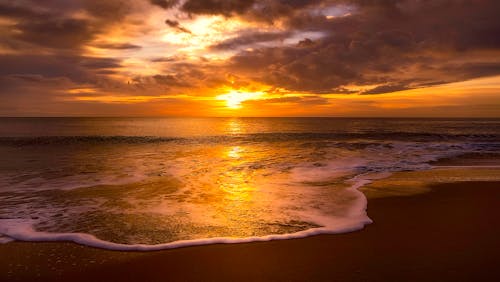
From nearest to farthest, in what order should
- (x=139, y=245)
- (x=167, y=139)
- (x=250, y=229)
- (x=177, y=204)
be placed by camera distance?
(x=139, y=245), (x=250, y=229), (x=177, y=204), (x=167, y=139)

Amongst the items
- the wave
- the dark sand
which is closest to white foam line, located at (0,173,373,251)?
the dark sand

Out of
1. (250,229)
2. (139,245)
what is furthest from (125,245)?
(250,229)

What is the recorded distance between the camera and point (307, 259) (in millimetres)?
4934

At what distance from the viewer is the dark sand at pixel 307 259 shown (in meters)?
4.44

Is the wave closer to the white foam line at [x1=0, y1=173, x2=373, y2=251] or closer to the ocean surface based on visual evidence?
the ocean surface

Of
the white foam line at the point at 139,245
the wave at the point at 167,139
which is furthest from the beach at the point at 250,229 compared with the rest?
the wave at the point at 167,139

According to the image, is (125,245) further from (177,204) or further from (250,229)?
(177,204)

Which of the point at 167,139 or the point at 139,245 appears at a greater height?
the point at 167,139

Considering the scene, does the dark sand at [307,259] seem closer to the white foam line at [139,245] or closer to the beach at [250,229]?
the beach at [250,229]

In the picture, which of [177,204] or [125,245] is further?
[177,204]

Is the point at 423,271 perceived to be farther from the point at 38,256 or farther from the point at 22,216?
the point at 22,216

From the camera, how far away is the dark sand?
14.6 ft

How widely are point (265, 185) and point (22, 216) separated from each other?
6.37 metres

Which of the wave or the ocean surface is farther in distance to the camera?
the wave
